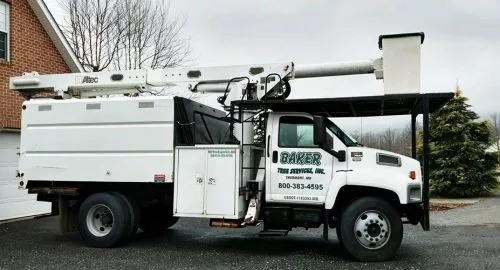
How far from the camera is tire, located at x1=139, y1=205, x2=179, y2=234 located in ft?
35.1

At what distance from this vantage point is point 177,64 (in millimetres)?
23594

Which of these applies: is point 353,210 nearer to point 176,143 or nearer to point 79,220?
point 176,143

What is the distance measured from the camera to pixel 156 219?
1092cm

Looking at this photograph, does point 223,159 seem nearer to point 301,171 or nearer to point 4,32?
point 301,171

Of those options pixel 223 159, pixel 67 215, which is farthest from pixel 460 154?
pixel 67 215

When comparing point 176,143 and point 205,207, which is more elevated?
point 176,143

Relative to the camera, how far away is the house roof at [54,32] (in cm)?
1380

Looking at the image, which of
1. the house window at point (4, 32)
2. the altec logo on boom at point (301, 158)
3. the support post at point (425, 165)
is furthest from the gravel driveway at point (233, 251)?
the house window at point (4, 32)

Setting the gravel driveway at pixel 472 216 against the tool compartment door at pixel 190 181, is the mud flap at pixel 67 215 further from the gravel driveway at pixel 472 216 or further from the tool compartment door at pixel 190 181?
the gravel driveway at pixel 472 216

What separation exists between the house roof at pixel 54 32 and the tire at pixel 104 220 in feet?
21.5

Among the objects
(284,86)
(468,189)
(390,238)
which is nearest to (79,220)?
(284,86)

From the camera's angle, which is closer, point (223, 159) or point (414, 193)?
point (414, 193)

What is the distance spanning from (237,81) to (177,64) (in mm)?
14690

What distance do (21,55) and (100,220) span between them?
622 centimetres
